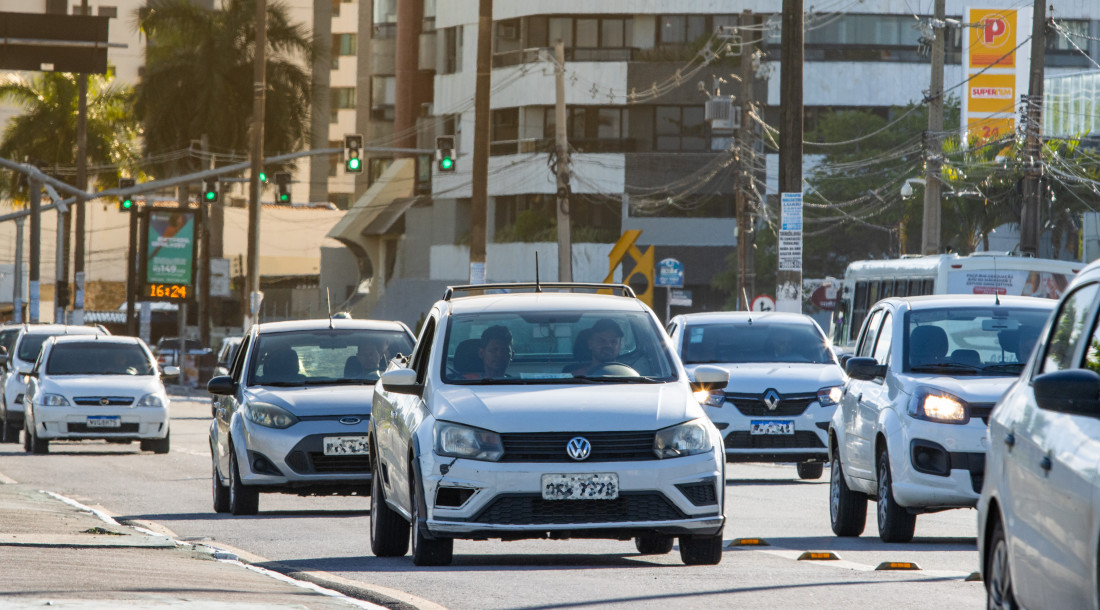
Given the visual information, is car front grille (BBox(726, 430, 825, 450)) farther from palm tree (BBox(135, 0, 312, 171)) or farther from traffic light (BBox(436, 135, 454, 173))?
palm tree (BBox(135, 0, 312, 171))

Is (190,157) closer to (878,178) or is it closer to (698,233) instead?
(698,233)

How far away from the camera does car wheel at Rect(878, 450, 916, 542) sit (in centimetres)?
1315

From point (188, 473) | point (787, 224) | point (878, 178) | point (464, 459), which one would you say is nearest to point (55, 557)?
point (464, 459)

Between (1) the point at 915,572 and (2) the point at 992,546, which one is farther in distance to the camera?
(1) the point at 915,572

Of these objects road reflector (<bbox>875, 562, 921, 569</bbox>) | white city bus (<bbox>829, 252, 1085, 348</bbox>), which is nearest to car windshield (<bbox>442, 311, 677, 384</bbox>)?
road reflector (<bbox>875, 562, 921, 569</bbox>)

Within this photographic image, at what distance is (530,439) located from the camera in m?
10.7

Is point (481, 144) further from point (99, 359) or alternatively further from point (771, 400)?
point (771, 400)

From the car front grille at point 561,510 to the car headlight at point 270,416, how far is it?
552 cm

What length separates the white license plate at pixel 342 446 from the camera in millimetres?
15789

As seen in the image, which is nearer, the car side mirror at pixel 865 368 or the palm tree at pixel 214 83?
the car side mirror at pixel 865 368

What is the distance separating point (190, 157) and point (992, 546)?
213 ft

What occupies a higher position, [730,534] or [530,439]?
[530,439]

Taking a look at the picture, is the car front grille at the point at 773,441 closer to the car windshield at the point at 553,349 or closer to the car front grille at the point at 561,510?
the car windshield at the point at 553,349

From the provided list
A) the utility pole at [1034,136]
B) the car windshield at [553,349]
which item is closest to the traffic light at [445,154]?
the utility pole at [1034,136]
